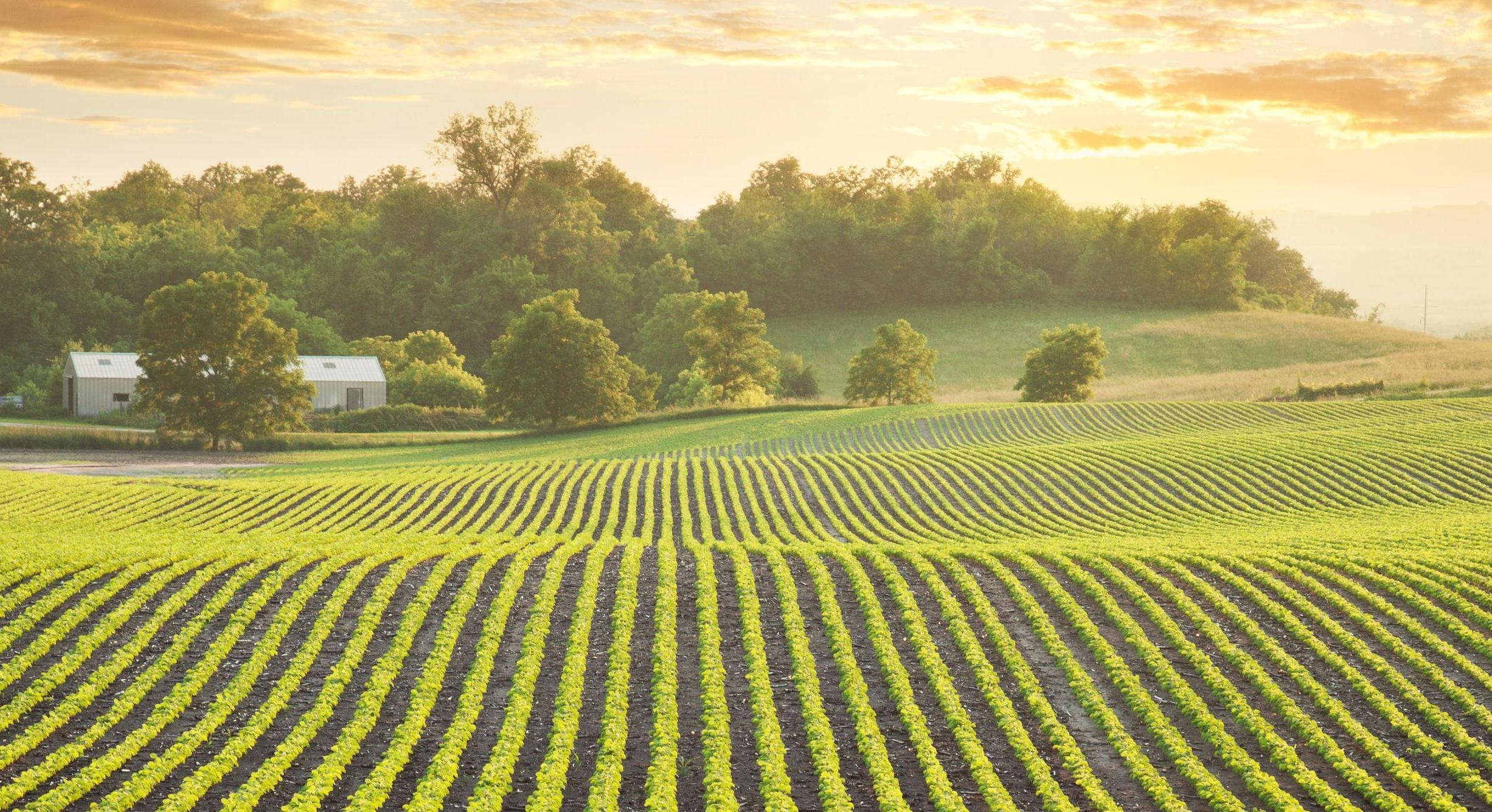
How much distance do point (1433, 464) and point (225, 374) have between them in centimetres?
4627

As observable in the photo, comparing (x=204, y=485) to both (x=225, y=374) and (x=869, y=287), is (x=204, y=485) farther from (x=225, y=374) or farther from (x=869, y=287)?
(x=869, y=287)

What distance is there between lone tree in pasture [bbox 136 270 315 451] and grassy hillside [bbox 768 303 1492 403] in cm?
3711

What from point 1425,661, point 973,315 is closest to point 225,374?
point 1425,661

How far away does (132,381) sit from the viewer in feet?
221

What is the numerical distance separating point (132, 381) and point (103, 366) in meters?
2.19

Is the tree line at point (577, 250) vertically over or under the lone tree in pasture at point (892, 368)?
over

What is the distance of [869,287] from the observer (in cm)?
11075

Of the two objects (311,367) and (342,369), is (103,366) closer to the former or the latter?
(311,367)

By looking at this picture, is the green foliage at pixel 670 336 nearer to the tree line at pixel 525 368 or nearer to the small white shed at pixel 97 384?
the tree line at pixel 525 368

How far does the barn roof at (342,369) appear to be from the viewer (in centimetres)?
7012

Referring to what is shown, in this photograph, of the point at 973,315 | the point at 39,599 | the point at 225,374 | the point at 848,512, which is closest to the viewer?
the point at 39,599

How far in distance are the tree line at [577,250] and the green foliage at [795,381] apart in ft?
→ 36.3

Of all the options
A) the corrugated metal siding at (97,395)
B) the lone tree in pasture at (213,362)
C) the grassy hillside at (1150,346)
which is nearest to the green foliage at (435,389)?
the corrugated metal siding at (97,395)

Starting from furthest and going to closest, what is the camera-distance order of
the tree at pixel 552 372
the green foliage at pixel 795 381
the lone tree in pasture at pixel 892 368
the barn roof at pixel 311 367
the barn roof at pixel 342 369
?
the green foliage at pixel 795 381
the barn roof at pixel 342 369
the barn roof at pixel 311 367
the lone tree in pasture at pixel 892 368
the tree at pixel 552 372
